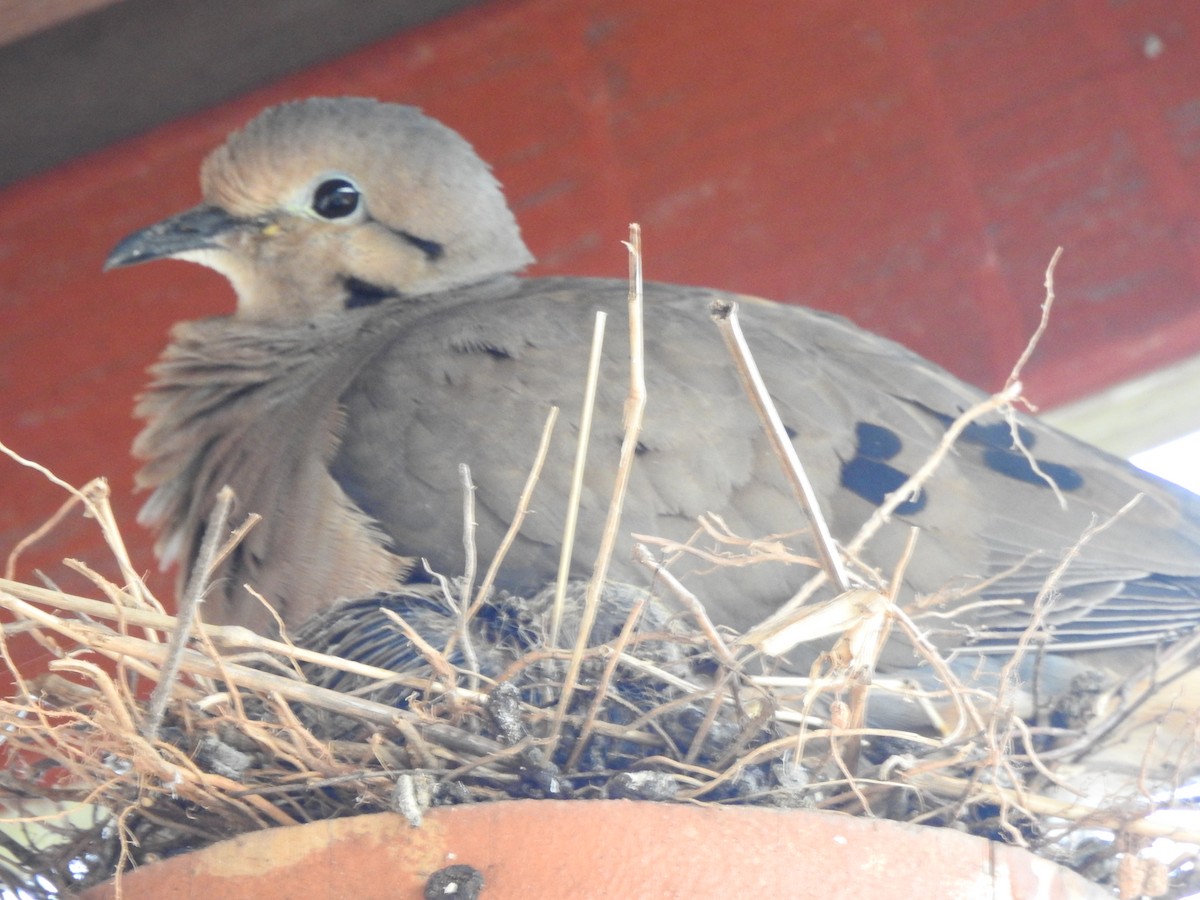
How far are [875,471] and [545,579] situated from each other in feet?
1.53

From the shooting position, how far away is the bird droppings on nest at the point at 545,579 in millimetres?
1428

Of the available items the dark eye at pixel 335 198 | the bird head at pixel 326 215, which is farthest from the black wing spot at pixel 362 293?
the dark eye at pixel 335 198

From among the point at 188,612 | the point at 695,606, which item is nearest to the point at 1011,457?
the point at 695,606

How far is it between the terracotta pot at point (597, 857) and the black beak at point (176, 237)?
45.1 inches

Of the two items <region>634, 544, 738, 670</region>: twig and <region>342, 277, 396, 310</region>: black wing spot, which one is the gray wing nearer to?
<region>342, 277, 396, 310</region>: black wing spot

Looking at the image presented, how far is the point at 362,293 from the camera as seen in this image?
2498mm

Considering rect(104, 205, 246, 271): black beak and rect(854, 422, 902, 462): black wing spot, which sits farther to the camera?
rect(104, 205, 246, 271): black beak

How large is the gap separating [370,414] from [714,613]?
499mm

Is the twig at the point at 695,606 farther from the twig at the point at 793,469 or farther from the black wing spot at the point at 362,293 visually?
the black wing spot at the point at 362,293

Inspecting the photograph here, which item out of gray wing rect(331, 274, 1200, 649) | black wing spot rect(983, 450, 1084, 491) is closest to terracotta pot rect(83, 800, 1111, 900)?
gray wing rect(331, 274, 1200, 649)

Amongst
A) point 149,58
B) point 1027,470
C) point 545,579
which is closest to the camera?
point 545,579

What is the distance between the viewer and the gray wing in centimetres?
193

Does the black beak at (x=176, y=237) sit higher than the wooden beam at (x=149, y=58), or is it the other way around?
the wooden beam at (x=149, y=58)

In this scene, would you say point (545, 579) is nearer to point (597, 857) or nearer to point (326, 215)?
point (597, 857)
